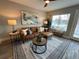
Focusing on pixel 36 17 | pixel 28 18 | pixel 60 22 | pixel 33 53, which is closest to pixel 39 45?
pixel 33 53

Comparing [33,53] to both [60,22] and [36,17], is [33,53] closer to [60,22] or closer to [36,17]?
[36,17]

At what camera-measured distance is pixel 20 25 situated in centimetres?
459

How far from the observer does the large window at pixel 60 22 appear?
16.2 ft

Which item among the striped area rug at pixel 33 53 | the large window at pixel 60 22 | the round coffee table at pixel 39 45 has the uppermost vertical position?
the large window at pixel 60 22

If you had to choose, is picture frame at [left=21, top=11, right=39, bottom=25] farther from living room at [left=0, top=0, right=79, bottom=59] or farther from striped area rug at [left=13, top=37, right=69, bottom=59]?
striped area rug at [left=13, top=37, right=69, bottom=59]

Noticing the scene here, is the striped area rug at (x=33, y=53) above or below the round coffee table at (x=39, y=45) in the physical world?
below

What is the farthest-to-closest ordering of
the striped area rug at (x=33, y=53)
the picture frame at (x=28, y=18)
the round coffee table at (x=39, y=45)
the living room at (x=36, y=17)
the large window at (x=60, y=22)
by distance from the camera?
the large window at (x=60, y=22)
the picture frame at (x=28, y=18)
the living room at (x=36, y=17)
the round coffee table at (x=39, y=45)
the striped area rug at (x=33, y=53)

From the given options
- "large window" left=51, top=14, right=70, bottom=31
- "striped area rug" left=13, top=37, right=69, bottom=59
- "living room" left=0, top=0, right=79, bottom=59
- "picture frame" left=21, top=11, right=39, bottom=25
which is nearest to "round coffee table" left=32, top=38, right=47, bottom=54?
"striped area rug" left=13, top=37, right=69, bottom=59

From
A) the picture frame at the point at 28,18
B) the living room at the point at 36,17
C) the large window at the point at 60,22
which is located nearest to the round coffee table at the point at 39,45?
the living room at the point at 36,17

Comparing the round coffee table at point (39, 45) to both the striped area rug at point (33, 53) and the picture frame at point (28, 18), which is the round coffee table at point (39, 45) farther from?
the picture frame at point (28, 18)

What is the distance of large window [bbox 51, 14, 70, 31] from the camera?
4945 mm

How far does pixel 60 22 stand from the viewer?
216 inches

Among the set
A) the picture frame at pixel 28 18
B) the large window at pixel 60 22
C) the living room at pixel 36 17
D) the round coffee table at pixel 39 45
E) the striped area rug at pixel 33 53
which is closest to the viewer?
the striped area rug at pixel 33 53

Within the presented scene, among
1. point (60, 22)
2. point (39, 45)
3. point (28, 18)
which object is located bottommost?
point (39, 45)
